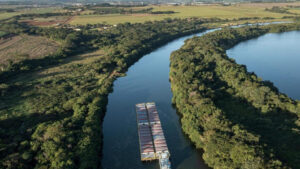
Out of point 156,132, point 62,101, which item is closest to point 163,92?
point 156,132

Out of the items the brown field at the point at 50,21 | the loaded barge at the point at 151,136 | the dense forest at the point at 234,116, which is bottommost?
the loaded barge at the point at 151,136

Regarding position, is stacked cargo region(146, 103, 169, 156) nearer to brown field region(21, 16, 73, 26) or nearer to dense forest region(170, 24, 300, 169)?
dense forest region(170, 24, 300, 169)

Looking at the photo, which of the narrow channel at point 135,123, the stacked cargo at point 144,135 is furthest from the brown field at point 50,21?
the stacked cargo at point 144,135

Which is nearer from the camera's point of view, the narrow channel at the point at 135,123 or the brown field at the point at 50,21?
the narrow channel at the point at 135,123

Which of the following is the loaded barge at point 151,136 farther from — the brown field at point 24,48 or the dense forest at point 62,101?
the brown field at point 24,48

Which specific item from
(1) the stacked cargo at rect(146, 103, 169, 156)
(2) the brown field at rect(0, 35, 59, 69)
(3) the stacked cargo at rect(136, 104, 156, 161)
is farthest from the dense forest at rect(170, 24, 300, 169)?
(2) the brown field at rect(0, 35, 59, 69)

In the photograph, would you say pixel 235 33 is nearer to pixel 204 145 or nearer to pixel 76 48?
pixel 76 48

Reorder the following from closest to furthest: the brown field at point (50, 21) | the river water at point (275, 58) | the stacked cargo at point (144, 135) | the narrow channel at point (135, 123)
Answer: the narrow channel at point (135, 123) → the stacked cargo at point (144, 135) → the river water at point (275, 58) → the brown field at point (50, 21)
